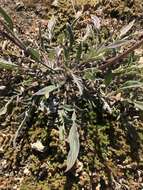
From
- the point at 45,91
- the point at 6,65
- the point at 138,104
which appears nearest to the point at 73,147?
the point at 45,91

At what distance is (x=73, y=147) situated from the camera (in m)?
2.78

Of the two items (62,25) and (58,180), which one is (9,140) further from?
(62,25)

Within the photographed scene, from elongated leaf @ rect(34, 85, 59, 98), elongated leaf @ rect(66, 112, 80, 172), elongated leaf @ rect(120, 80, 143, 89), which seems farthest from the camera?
elongated leaf @ rect(120, 80, 143, 89)

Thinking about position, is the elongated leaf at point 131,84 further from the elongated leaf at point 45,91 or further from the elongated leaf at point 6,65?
the elongated leaf at point 6,65

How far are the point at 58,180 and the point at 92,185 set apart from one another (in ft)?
0.70

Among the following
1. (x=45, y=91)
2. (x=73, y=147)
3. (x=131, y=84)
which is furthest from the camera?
(x=131, y=84)

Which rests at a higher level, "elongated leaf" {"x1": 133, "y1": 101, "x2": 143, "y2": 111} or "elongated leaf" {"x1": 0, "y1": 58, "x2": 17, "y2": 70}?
"elongated leaf" {"x1": 0, "y1": 58, "x2": 17, "y2": 70}

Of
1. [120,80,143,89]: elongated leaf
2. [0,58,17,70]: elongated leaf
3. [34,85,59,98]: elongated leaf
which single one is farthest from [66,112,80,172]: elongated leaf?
[0,58,17,70]: elongated leaf

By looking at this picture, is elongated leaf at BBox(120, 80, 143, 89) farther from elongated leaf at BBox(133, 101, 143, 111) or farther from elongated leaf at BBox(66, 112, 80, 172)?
elongated leaf at BBox(66, 112, 80, 172)

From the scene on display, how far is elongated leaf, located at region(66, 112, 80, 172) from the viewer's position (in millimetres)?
2689

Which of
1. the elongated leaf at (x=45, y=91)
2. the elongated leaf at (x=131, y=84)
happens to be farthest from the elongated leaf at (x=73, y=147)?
the elongated leaf at (x=131, y=84)

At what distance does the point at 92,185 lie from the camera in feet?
9.99

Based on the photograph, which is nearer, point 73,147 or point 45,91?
point 73,147

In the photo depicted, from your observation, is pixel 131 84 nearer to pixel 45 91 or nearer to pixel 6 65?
pixel 45 91
